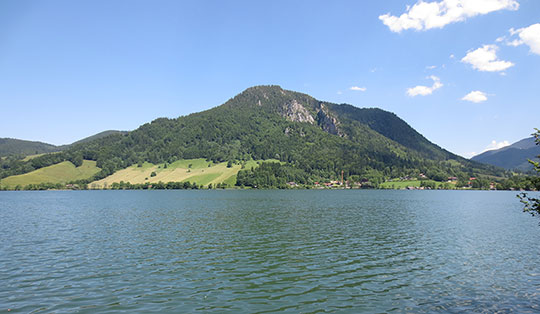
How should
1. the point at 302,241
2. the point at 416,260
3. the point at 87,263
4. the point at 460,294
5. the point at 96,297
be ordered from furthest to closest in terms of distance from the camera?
the point at 302,241, the point at 416,260, the point at 87,263, the point at 460,294, the point at 96,297

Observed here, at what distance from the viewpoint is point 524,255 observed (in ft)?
119

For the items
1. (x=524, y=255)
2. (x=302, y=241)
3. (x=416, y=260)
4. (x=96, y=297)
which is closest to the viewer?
(x=96, y=297)

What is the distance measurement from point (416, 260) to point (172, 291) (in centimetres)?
2447

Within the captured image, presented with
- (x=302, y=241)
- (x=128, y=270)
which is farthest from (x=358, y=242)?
(x=128, y=270)

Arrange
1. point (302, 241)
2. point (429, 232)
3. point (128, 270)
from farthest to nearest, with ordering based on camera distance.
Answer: point (429, 232) → point (302, 241) → point (128, 270)

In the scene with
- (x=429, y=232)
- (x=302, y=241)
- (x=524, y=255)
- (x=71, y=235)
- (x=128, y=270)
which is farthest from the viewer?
(x=429, y=232)

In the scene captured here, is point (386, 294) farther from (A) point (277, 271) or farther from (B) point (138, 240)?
(B) point (138, 240)

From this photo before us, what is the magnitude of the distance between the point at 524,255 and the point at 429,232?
1528 cm

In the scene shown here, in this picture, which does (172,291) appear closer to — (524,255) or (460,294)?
(460,294)

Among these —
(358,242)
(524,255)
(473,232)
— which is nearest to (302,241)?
(358,242)

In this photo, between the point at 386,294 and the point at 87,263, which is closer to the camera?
the point at 386,294

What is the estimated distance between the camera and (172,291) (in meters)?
22.7

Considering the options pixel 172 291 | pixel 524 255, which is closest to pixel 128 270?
pixel 172 291

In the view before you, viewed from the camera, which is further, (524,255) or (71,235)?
(71,235)
